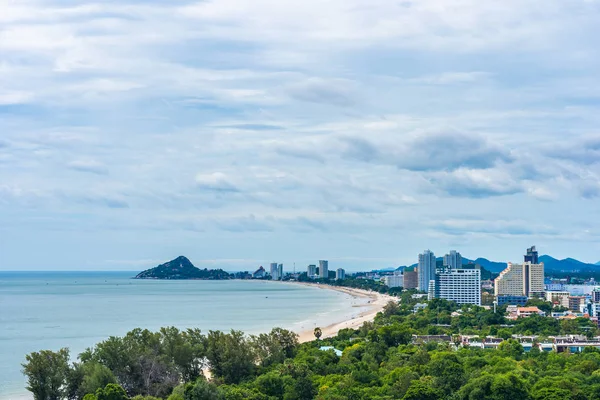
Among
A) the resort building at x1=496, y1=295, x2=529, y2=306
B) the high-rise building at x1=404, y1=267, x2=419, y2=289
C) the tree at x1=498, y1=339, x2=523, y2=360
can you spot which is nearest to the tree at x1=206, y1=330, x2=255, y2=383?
the tree at x1=498, y1=339, x2=523, y2=360

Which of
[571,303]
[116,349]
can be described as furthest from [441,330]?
[571,303]

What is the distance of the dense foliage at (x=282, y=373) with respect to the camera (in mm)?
26312

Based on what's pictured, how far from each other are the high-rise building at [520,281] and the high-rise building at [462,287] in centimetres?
1200

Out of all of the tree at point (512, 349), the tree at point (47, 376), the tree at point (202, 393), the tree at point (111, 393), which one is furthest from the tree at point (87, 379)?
the tree at point (512, 349)

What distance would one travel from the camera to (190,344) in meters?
32.0

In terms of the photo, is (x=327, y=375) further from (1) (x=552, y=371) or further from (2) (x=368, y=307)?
(2) (x=368, y=307)

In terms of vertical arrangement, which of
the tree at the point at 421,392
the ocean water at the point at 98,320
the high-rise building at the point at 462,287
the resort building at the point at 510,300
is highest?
the high-rise building at the point at 462,287

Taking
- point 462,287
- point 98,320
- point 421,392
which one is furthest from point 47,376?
point 462,287

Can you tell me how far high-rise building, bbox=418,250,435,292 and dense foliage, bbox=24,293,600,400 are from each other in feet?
333

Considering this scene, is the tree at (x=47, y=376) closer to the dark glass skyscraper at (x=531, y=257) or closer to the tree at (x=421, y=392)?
the tree at (x=421, y=392)

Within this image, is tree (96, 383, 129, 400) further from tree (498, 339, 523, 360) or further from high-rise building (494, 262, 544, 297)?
high-rise building (494, 262, 544, 297)

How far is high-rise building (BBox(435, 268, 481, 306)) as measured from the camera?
342 ft

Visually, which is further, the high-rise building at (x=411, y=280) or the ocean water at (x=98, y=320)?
the high-rise building at (x=411, y=280)

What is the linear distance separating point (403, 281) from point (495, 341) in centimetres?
11098
